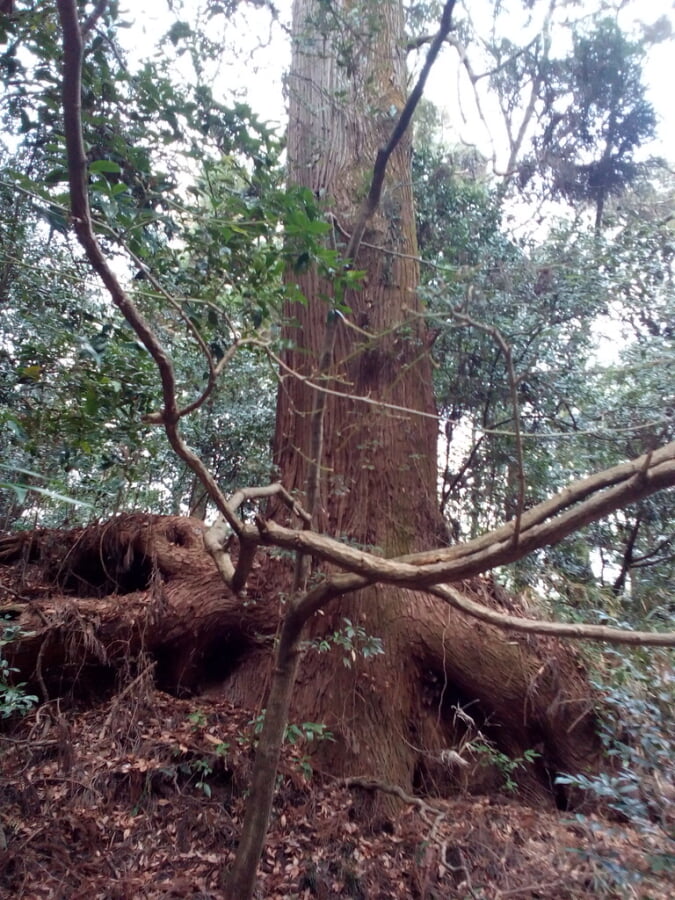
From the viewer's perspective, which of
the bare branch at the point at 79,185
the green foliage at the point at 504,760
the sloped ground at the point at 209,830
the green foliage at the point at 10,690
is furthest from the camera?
the green foliage at the point at 504,760

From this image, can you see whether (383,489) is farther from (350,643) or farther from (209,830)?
(209,830)

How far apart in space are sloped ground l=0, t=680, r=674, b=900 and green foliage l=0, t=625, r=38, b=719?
18 cm

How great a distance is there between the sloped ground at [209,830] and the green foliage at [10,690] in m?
0.18

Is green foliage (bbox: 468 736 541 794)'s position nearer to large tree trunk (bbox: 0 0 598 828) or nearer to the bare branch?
large tree trunk (bbox: 0 0 598 828)

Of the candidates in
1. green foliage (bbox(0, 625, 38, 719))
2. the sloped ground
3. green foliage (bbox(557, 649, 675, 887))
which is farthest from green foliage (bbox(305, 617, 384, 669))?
green foliage (bbox(0, 625, 38, 719))

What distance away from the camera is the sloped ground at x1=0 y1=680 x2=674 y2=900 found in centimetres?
308

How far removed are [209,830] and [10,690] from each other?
53.4 inches

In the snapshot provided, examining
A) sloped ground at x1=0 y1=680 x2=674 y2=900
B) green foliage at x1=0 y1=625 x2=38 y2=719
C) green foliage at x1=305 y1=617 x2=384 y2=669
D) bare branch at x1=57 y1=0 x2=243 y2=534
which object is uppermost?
bare branch at x1=57 y1=0 x2=243 y2=534

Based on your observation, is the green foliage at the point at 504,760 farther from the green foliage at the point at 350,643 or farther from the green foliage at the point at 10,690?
the green foliage at the point at 10,690

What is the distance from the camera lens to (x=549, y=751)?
4.16 meters

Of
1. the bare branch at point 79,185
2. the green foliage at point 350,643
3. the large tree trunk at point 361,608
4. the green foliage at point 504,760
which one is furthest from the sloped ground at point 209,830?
the bare branch at point 79,185

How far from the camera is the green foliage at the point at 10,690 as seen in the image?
3342mm

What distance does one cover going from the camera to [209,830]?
346 centimetres

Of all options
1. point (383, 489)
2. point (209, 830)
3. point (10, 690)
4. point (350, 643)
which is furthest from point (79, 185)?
point (209, 830)
